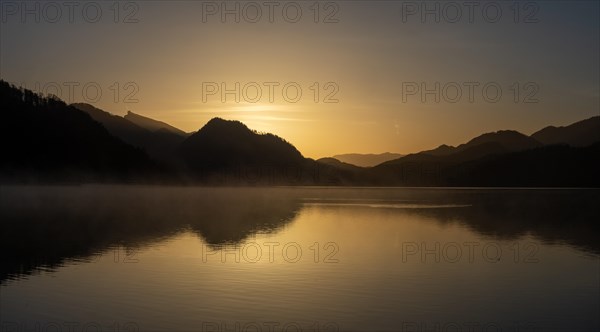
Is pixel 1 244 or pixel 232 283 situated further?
pixel 1 244

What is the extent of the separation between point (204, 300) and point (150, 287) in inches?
159

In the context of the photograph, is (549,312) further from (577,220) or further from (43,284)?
(577,220)

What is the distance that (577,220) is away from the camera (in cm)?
7069

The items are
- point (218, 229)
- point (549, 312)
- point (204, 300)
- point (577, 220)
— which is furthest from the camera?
point (577, 220)

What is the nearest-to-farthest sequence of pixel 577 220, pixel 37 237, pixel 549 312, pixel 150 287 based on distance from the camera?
pixel 549 312 < pixel 150 287 < pixel 37 237 < pixel 577 220

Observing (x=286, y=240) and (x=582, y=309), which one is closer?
(x=582, y=309)

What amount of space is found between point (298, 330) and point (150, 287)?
9.77 metres

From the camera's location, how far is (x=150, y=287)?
26.0 meters

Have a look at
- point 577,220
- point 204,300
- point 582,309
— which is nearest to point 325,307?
point 204,300

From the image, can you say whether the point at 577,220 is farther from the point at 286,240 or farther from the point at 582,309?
the point at 582,309

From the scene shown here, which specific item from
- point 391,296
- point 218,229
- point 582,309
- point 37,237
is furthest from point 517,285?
point 37,237

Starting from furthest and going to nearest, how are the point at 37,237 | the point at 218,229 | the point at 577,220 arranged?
the point at 577,220 < the point at 218,229 < the point at 37,237

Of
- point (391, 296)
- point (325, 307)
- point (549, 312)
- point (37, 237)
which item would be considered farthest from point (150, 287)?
point (37, 237)

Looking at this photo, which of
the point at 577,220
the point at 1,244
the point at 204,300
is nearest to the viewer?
the point at 204,300
